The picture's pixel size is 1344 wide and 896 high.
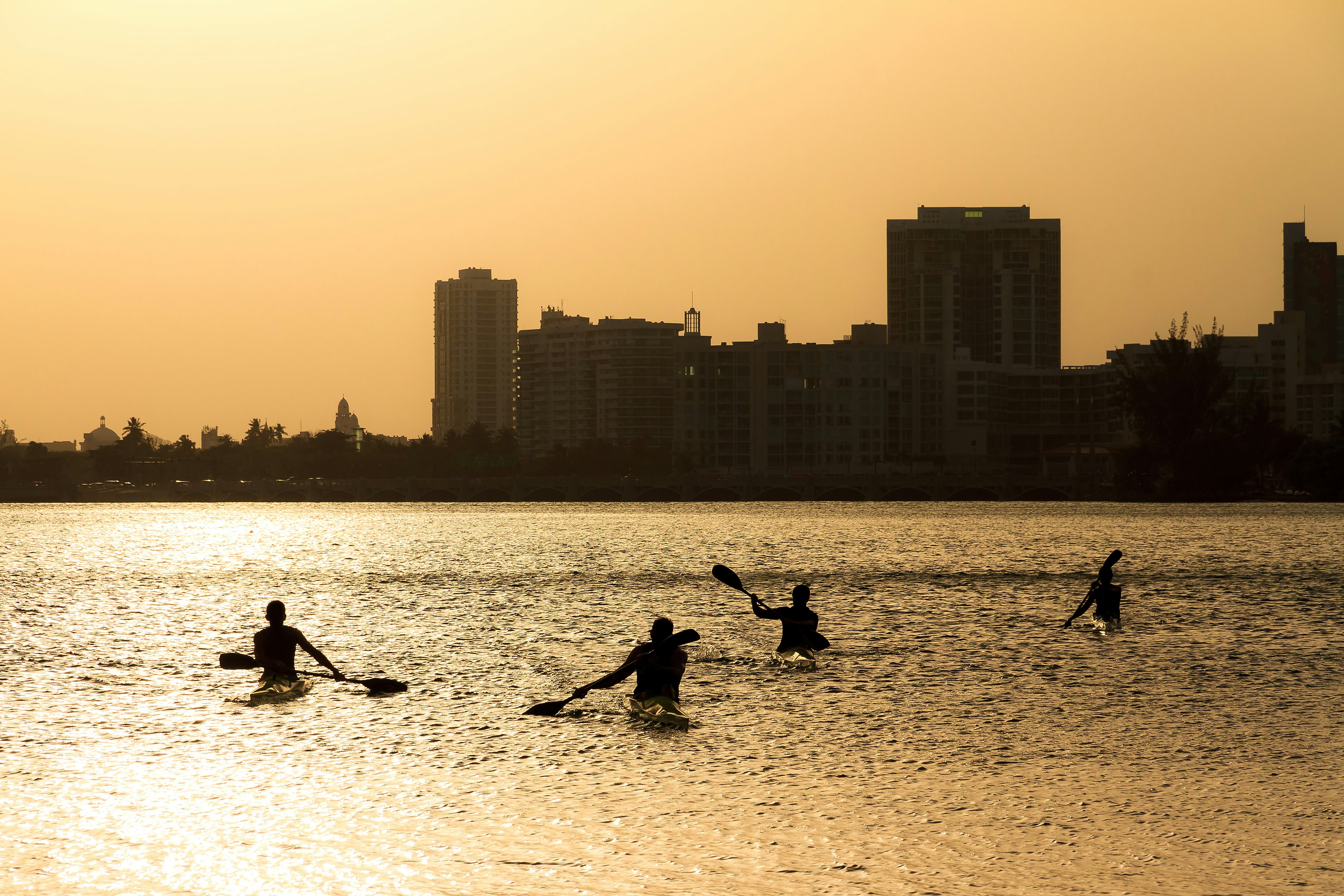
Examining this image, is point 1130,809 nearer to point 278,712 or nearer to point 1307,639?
point 278,712

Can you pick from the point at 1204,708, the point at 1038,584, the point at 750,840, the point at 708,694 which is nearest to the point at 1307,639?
the point at 1204,708

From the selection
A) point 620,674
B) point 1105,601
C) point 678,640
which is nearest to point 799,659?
point 620,674

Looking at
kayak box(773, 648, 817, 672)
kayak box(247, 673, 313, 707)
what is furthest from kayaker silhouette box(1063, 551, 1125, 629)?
kayak box(247, 673, 313, 707)

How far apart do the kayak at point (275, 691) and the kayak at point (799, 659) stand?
9.70m

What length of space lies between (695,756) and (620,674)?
3118 mm

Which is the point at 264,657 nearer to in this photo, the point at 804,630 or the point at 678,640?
the point at 678,640

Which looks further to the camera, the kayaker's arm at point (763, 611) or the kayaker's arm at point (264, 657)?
the kayaker's arm at point (763, 611)

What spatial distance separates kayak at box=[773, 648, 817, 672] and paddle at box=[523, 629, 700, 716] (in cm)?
639

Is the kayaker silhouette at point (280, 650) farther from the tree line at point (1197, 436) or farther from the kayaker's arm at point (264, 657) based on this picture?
the tree line at point (1197, 436)

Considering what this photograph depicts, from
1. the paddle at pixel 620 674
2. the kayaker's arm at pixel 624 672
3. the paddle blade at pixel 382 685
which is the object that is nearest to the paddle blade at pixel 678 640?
the paddle at pixel 620 674

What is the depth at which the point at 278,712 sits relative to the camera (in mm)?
22578

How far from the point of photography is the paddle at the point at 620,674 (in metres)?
20.9

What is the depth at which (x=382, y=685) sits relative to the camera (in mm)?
24750

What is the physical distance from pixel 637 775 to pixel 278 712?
8.01 meters
